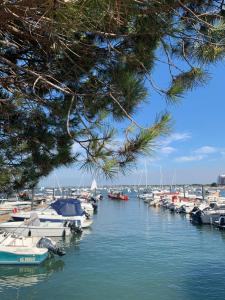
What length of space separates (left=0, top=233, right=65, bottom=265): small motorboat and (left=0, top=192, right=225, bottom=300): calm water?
38 centimetres

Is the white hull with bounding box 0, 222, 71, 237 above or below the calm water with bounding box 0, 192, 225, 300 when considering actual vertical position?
above

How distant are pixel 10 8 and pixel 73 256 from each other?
22217 mm

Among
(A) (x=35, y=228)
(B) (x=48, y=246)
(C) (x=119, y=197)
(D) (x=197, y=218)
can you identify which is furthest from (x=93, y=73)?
(C) (x=119, y=197)

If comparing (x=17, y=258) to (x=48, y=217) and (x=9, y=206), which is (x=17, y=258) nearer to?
(x=48, y=217)

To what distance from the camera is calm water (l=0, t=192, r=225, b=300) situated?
16.7m

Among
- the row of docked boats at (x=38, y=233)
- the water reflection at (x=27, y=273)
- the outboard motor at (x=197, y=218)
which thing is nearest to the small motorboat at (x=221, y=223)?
the outboard motor at (x=197, y=218)

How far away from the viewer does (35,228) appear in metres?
27.7

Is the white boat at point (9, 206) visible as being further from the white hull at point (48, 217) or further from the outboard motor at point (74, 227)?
the outboard motor at point (74, 227)

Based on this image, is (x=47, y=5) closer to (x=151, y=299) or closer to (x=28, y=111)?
(x=28, y=111)

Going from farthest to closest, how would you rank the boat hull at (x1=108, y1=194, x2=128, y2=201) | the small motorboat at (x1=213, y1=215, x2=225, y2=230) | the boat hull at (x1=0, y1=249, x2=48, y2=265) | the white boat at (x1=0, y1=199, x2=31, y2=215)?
the boat hull at (x1=108, y1=194, x2=128, y2=201)
the white boat at (x1=0, y1=199, x2=31, y2=215)
the small motorboat at (x1=213, y1=215, x2=225, y2=230)
the boat hull at (x1=0, y1=249, x2=48, y2=265)

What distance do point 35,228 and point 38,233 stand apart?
1.70 ft

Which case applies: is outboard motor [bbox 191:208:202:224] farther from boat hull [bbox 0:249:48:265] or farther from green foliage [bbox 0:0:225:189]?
green foliage [bbox 0:0:225:189]

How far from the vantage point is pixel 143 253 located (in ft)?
86.1

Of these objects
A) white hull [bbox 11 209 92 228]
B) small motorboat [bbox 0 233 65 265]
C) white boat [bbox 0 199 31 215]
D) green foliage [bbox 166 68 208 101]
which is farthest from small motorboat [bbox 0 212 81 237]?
green foliage [bbox 166 68 208 101]
